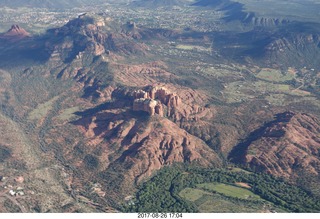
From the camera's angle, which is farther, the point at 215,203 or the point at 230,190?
the point at 230,190

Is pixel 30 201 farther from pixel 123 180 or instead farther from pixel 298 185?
pixel 298 185

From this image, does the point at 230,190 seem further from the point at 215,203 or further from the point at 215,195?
the point at 215,203

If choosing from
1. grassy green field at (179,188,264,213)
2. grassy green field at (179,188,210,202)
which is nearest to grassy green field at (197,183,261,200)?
grassy green field at (179,188,264,213)

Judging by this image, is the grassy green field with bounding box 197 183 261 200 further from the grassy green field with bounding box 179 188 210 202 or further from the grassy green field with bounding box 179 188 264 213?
the grassy green field with bounding box 179 188 210 202

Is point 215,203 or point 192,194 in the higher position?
point 215,203

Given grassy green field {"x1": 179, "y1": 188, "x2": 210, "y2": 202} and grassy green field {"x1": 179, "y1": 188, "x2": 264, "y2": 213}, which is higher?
grassy green field {"x1": 179, "y1": 188, "x2": 264, "y2": 213}

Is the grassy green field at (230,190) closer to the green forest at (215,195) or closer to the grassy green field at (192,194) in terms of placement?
the green forest at (215,195)

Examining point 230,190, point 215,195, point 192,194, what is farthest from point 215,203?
point 230,190

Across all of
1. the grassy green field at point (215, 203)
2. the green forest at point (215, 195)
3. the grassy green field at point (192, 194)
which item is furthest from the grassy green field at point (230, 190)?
the grassy green field at point (192, 194)

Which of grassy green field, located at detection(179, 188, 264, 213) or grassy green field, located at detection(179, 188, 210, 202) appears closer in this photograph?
grassy green field, located at detection(179, 188, 264, 213)
